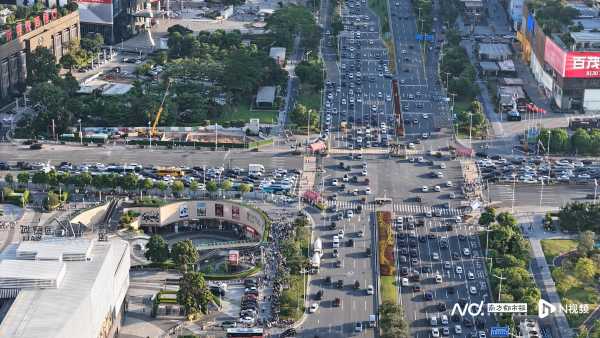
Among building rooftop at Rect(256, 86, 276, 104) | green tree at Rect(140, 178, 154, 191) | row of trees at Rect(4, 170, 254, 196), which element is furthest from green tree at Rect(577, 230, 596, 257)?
building rooftop at Rect(256, 86, 276, 104)

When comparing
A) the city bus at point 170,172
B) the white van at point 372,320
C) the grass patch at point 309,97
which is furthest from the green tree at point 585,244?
the grass patch at point 309,97

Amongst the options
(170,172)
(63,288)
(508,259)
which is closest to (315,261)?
(508,259)

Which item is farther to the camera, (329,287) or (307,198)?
(307,198)

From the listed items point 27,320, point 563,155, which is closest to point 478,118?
point 563,155

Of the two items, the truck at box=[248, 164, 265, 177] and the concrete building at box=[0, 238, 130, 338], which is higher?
the concrete building at box=[0, 238, 130, 338]

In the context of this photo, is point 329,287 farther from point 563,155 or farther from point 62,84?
point 62,84

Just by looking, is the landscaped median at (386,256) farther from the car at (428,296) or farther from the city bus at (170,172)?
the city bus at (170,172)

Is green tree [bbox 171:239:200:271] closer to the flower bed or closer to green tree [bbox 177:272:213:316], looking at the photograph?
green tree [bbox 177:272:213:316]
